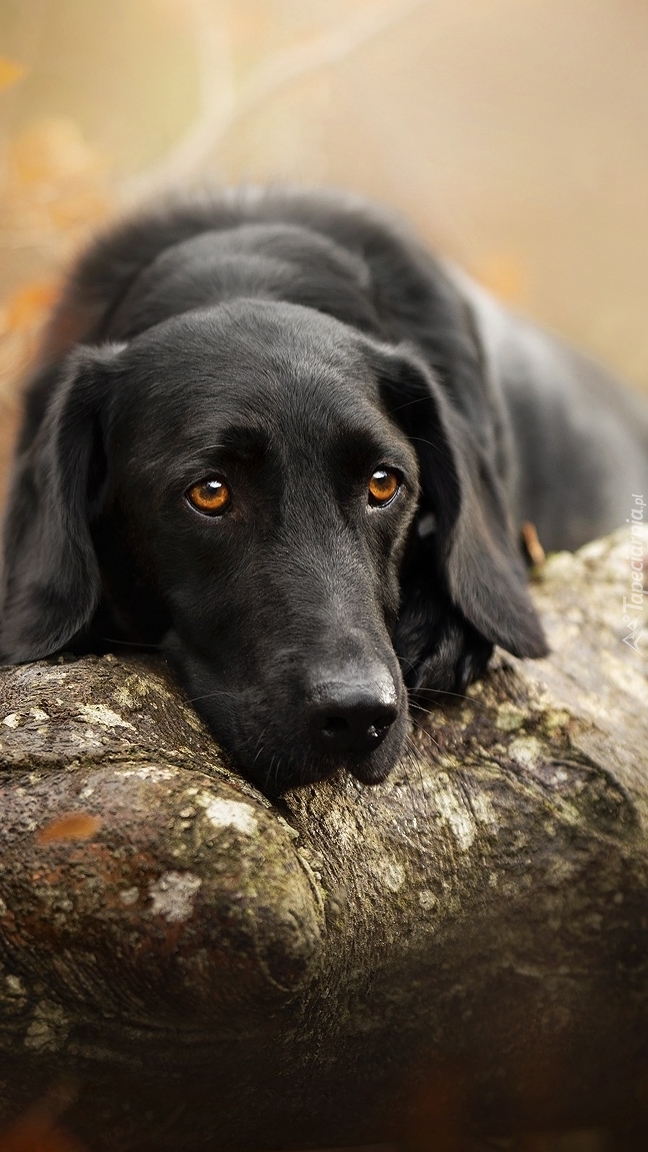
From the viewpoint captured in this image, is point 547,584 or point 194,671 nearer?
point 194,671

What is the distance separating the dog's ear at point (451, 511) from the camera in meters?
2.54

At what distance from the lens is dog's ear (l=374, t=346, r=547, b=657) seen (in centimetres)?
254

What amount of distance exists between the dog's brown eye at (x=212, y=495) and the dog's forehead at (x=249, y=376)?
0.10m

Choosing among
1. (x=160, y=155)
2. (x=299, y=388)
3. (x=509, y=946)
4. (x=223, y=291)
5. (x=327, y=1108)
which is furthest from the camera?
(x=160, y=155)

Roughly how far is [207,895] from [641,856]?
84cm

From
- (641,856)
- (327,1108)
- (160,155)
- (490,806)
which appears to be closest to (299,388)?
(490,806)

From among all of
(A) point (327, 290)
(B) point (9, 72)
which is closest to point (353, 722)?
(A) point (327, 290)

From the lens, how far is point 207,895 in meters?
1.50

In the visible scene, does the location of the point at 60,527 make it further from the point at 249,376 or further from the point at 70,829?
the point at 70,829

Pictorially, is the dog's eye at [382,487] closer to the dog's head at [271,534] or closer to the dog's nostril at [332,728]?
the dog's head at [271,534]

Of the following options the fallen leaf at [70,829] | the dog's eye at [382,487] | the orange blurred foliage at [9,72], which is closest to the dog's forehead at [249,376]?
the dog's eye at [382,487]

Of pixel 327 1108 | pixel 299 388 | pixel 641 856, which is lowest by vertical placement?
pixel 327 1108

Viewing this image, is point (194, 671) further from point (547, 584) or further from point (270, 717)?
point (547, 584)

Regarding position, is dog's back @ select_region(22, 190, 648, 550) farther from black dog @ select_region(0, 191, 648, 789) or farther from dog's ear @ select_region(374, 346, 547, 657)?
dog's ear @ select_region(374, 346, 547, 657)
